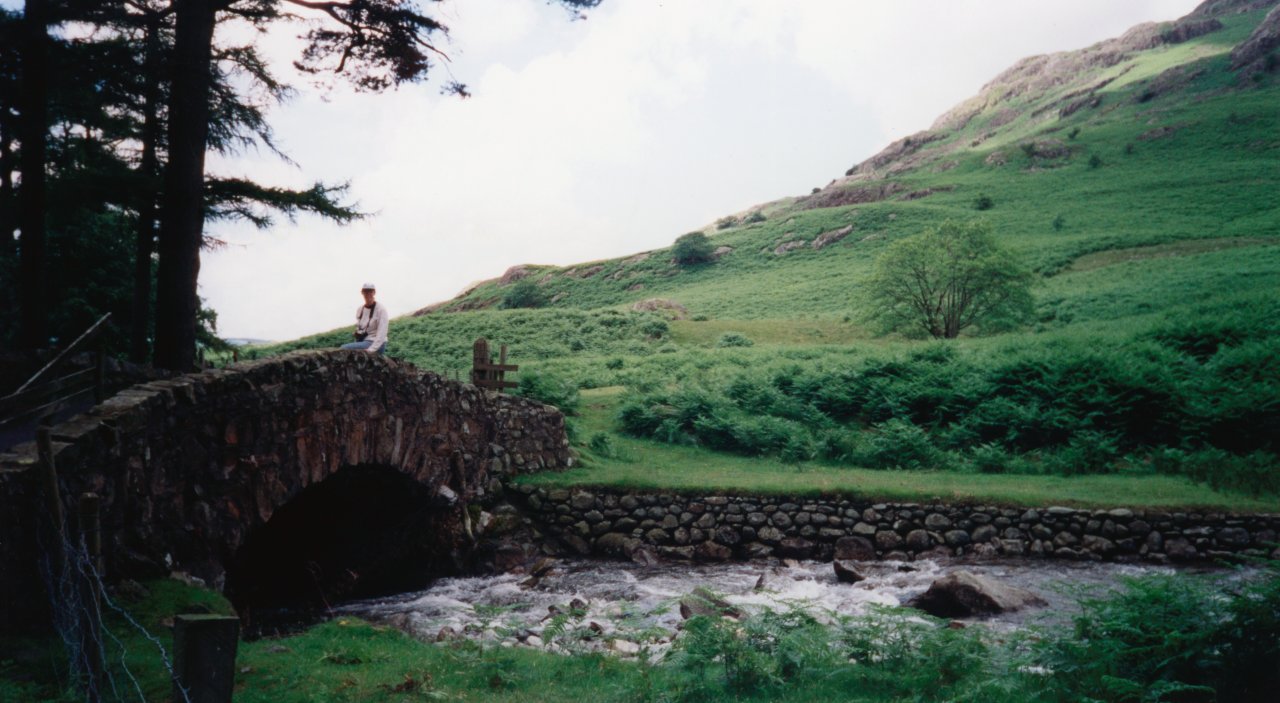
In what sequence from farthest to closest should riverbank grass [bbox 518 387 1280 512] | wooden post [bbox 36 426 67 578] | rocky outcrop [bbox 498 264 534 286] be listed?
rocky outcrop [bbox 498 264 534 286], riverbank grass [bbox 518 387 1280 512], wooden post [bbox 36 426 67 578]

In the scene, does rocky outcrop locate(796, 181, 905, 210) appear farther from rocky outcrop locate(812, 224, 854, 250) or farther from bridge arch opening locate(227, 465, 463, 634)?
bridge arch opening locate(227, 465, 463, 634)

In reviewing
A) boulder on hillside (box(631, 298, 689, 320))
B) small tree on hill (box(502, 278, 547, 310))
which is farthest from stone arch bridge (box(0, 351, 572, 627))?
small tree on hill (box(502, 278, 547, 310))

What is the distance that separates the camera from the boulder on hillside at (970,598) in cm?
1114

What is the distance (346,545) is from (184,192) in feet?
21.4

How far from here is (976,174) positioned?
10281 cm

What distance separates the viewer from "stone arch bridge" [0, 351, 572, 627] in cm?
609

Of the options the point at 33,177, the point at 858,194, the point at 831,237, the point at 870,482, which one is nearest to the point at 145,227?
the point at 33,177

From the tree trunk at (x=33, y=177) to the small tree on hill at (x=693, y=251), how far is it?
2919 inches

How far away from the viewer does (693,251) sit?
8675 cm

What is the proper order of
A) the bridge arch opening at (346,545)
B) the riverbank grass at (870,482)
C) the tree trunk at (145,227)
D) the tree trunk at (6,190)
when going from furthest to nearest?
the riverbank grass at (870,482) → the tree trunk at (6,190) → the tree trunk at (145,227) → the bridge arch opening at (346,545)

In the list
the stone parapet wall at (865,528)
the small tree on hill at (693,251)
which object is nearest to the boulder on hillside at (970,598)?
the stone parapet wall at (865,528)

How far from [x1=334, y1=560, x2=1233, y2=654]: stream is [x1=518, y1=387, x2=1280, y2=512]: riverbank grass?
5.12ft

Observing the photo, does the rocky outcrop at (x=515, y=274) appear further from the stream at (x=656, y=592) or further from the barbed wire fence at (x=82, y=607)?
the barbed wire fence at (x=82, y=607)

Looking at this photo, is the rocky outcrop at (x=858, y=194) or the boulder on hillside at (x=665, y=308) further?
the rocky outcrop at (x=858, y=194)
